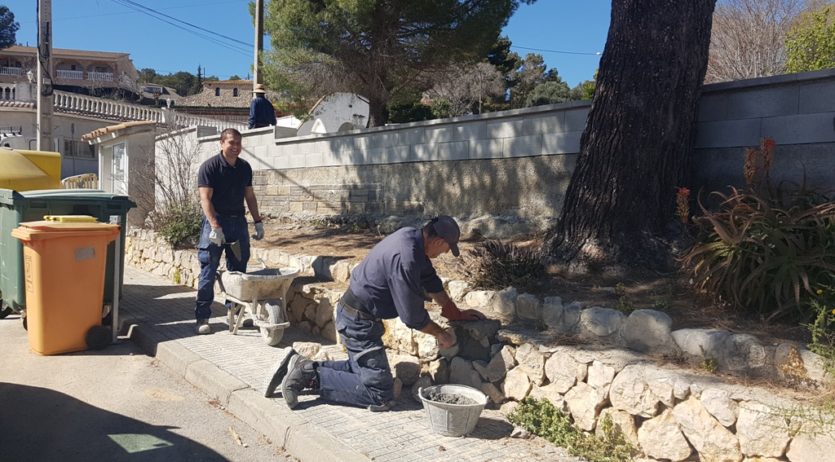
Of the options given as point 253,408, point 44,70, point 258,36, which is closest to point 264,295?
point 253,408

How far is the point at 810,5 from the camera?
1839 cm

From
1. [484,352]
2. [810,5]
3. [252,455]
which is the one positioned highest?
[810,5]

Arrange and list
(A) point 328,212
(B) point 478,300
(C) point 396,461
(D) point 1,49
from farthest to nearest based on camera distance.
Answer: (D) point 1,49, (A) point 328,212, (B) point 478,300, (C) point 396,461

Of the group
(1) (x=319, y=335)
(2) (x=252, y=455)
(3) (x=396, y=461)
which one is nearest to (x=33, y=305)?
(1) (x=319, y=335)

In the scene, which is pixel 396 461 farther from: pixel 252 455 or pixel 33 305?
pixel 33 305

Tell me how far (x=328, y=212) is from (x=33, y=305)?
16.2 ft

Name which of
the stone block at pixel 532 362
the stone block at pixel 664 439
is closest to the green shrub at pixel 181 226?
the stone block at pixel 532 362

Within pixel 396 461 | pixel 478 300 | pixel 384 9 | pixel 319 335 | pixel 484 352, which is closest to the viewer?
pixel 396 461

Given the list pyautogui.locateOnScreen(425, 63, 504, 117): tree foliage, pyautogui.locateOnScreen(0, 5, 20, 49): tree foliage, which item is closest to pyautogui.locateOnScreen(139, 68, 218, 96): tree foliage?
pyautogui.locateOnScreen(0, 5, 20, 49): tree foliage

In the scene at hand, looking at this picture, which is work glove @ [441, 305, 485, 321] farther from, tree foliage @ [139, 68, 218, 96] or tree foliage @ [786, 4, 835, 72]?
tree foliage @ [139, 68, 218, 96]

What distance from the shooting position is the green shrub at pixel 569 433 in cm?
376

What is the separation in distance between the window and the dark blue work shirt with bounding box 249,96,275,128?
21788 millimetres

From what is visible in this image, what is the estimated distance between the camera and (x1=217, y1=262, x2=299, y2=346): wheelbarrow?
6047 millimetres

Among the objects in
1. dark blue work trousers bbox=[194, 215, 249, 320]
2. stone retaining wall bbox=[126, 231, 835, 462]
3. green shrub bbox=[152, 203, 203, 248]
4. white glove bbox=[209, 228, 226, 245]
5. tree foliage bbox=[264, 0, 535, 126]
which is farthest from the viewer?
tree foliage bbox=[264, 0, 535, 126]
